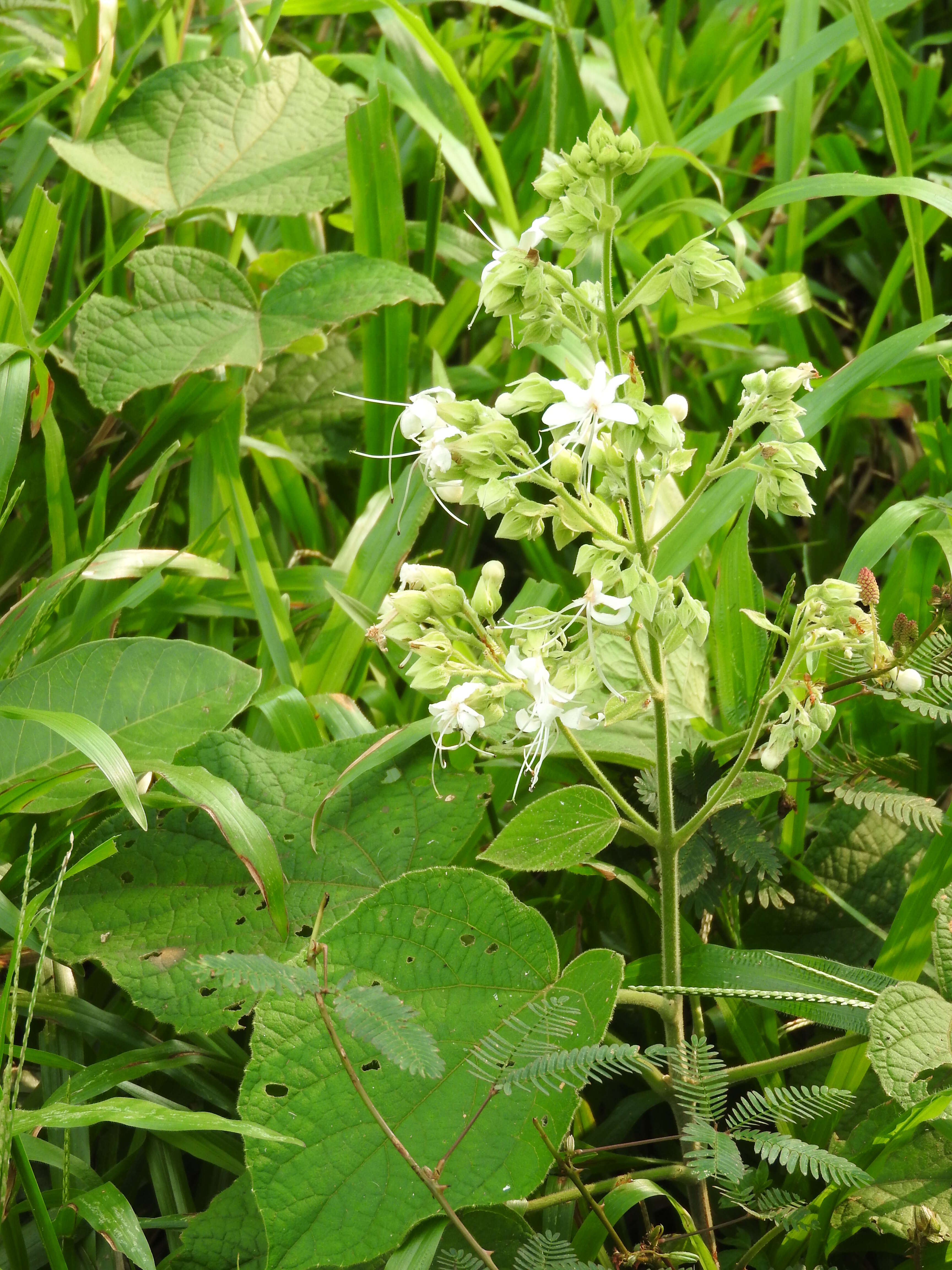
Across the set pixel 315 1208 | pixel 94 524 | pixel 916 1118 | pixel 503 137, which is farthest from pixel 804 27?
pixel 315 1208

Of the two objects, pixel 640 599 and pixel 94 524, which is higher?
pixel 640 599

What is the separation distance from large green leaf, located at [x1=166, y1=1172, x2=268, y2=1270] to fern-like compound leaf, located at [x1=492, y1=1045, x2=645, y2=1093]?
355 mm

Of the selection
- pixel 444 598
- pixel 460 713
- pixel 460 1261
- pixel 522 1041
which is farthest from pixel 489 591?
pixel 460 1261

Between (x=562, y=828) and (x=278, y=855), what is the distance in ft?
1.47

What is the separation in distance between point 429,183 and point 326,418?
604 mm

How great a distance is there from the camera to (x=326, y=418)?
99.3 inches

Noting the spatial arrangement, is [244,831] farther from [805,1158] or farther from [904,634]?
[904,634]

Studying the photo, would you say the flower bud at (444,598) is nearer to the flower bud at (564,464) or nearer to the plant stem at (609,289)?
the flower bud at (564,464)

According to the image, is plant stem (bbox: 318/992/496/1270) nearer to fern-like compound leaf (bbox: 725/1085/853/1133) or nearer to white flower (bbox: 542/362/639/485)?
fern-like compound leaf (bbox: 725/1085/853/1133)

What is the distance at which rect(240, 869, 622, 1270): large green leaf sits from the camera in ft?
4.18

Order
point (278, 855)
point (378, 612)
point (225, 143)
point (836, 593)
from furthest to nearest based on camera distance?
point (225, 143) < point (378, 612) < point (278, 855) < point (836, 593)

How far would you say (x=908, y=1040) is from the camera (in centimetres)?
134

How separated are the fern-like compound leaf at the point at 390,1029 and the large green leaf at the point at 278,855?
0.42 metres

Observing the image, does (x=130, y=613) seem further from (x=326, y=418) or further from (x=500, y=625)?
(x=500, y=625)
